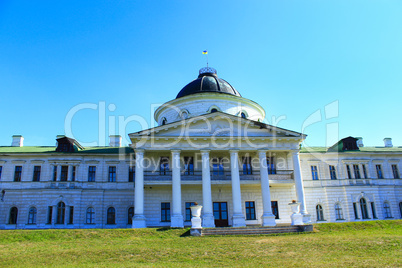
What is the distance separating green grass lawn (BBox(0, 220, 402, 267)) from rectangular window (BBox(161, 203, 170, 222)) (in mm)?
8841

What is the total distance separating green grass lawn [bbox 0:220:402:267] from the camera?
41.7ft

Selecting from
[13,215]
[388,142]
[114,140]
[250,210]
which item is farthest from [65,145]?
[388,142]

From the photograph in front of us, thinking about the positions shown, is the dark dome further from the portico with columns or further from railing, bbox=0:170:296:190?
railing, bbox=0:170:296:190

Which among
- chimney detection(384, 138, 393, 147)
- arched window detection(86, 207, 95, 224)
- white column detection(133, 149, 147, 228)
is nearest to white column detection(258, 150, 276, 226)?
white column detection(133, 149, 147, 228)

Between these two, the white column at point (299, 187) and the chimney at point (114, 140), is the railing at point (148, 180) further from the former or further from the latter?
the chimney at point (114, 140)

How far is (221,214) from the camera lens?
93.9 ft

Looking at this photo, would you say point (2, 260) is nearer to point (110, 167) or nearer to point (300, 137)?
point (110, 167)

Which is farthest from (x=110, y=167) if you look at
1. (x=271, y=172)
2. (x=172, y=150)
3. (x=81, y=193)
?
(x=271, y=172)

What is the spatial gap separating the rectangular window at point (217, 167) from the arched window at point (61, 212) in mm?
13603

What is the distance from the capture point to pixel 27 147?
108 ft

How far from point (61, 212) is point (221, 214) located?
1407 centimetres

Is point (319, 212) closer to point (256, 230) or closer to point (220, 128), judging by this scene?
point (220, 128)

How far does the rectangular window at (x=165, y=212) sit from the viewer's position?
28234 millimetres

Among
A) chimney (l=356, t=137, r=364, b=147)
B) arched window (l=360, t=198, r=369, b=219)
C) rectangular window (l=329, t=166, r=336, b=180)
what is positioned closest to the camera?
arched window (l=360, t=198, r=369, b=219)
